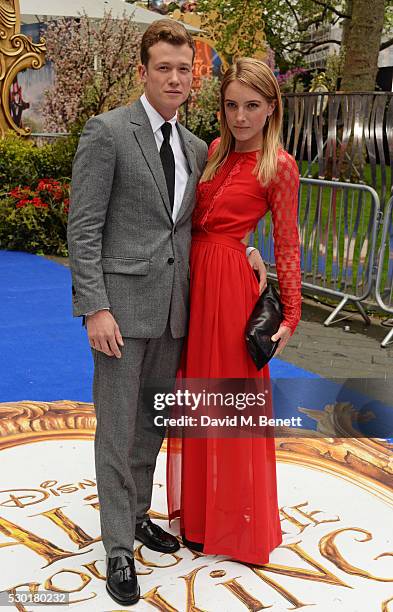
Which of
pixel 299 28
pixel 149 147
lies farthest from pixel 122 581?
pixel 299 28

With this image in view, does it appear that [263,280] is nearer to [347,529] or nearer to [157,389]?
[157,389]

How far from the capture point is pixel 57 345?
5.49 metres

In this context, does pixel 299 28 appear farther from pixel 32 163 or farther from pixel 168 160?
pixel 168 160

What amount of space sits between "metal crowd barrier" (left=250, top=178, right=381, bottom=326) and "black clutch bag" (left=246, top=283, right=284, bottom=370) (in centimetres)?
373

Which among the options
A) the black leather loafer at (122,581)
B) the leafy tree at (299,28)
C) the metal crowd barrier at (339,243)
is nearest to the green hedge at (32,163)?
the metal crowd barrier at (339,243)

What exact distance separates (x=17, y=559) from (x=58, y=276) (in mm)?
5286

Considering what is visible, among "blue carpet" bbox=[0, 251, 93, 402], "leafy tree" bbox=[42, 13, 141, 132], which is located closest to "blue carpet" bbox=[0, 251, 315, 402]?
"blue carpet" bbox=[0, 251, 93, 402]

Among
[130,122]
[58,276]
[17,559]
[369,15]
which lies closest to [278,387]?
[17,559]

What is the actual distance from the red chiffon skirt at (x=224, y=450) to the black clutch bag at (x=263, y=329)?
7cm

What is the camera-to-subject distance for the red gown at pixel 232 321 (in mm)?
2602

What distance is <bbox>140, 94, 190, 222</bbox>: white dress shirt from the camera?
2473 mm

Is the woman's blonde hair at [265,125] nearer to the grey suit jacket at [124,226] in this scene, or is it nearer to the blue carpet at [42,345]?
the grey suit jacket at [124,226]

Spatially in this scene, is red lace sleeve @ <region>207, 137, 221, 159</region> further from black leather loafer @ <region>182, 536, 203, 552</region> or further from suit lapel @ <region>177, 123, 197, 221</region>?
black leather loafer @ <region>182, 536, 203, 552</region>

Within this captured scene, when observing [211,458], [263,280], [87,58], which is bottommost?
[211,458]
